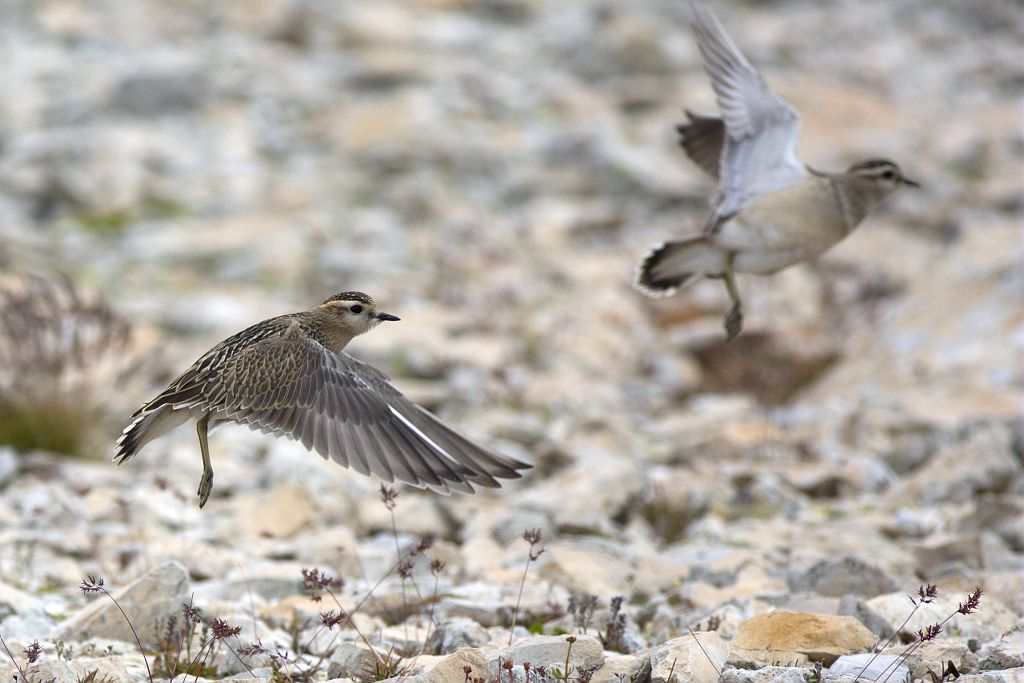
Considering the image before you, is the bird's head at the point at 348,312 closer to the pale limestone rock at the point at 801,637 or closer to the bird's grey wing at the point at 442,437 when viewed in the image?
the bird's grey wing at the point at 442,437

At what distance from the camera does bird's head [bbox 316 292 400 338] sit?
6.26 meters

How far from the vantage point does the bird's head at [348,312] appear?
6258 mm

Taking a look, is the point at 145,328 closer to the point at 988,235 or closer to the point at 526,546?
the point at 526,546

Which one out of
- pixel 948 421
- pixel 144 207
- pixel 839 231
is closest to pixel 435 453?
pixel 839 231

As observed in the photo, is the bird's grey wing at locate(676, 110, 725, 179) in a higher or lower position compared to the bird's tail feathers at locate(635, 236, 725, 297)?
higher

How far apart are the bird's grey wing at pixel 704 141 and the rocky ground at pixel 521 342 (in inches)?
79.2

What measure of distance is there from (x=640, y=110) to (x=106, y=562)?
13437mm

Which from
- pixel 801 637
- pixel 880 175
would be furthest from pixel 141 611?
pixel 880 175

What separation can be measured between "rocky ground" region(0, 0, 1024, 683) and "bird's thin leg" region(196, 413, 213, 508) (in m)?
0.24

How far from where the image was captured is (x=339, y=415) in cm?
574

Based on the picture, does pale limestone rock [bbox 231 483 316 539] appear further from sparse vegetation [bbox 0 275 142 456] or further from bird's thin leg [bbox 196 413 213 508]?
sparse vegetation [bbox 0 275 142 456]

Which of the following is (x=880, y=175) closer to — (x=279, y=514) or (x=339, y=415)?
(x=339, y=415)

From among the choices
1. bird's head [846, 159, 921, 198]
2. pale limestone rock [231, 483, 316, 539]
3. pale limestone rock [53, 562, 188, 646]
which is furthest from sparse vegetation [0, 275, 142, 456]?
bird's head [846, 159, 921, 198]

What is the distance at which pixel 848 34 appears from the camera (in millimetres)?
23000
